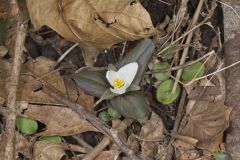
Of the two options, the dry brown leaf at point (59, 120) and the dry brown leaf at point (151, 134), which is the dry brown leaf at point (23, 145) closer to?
the dry brown leaf at point (59, 120)

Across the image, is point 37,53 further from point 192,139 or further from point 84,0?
point 192,139

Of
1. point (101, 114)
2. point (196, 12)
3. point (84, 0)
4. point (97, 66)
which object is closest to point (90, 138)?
→ point (101, 114)

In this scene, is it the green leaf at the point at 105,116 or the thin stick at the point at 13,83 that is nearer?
the thin stick at the point at 13,83

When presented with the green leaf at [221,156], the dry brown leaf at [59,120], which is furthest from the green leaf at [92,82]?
the green leaf at [221,156]

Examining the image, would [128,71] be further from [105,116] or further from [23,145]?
[23,145]

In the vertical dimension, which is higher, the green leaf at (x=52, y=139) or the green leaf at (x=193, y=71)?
the green leaf at (x=193, y=71)

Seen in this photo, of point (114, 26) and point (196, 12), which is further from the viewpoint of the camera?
point (196, 12)

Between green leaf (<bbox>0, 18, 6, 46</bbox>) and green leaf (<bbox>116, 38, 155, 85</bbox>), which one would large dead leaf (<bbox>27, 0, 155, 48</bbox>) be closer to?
green leaf (<bbox>116, 38, 155, 85</bbox>)

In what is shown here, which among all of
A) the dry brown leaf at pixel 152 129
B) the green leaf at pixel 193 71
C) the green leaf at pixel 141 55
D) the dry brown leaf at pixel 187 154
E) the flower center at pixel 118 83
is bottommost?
the dry brown leaf at pixel 187 154
